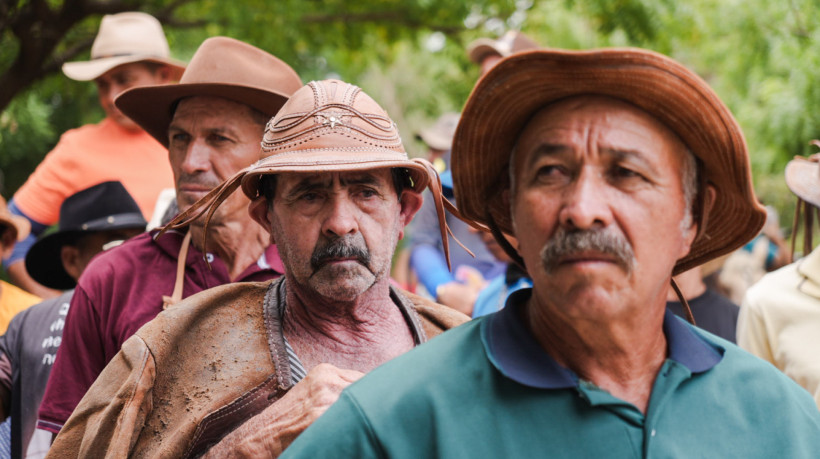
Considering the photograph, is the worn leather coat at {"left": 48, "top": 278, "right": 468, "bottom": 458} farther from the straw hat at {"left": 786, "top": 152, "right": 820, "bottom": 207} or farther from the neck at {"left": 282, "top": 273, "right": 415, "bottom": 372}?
the straw hat at {"left": 786, "top": 152, "right": 820, "bottom": 207}

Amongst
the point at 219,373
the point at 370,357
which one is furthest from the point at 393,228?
the point at 219,373

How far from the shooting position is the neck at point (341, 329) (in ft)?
9.56

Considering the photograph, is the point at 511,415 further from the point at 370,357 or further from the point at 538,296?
the point at 370,357

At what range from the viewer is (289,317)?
2959 millimetres

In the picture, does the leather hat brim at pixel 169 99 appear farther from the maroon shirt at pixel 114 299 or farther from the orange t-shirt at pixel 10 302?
the orange t-shirt at pixel 10 302

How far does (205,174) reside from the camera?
3.66 m

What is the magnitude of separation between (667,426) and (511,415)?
353mm

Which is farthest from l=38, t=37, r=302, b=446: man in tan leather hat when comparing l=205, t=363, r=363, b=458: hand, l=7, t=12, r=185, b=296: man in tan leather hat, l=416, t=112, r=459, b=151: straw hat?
l=416, t=112, r=459, b=151: straw hat

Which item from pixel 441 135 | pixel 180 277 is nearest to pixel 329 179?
pixel 180 277

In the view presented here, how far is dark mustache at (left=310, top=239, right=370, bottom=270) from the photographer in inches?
113

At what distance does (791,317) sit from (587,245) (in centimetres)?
249

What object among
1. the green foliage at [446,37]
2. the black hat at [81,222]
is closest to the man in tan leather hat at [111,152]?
the black hat at [81,222]

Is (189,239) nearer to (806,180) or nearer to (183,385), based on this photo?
(183,385)

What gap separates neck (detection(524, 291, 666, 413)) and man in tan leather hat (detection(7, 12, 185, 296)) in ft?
12.1
